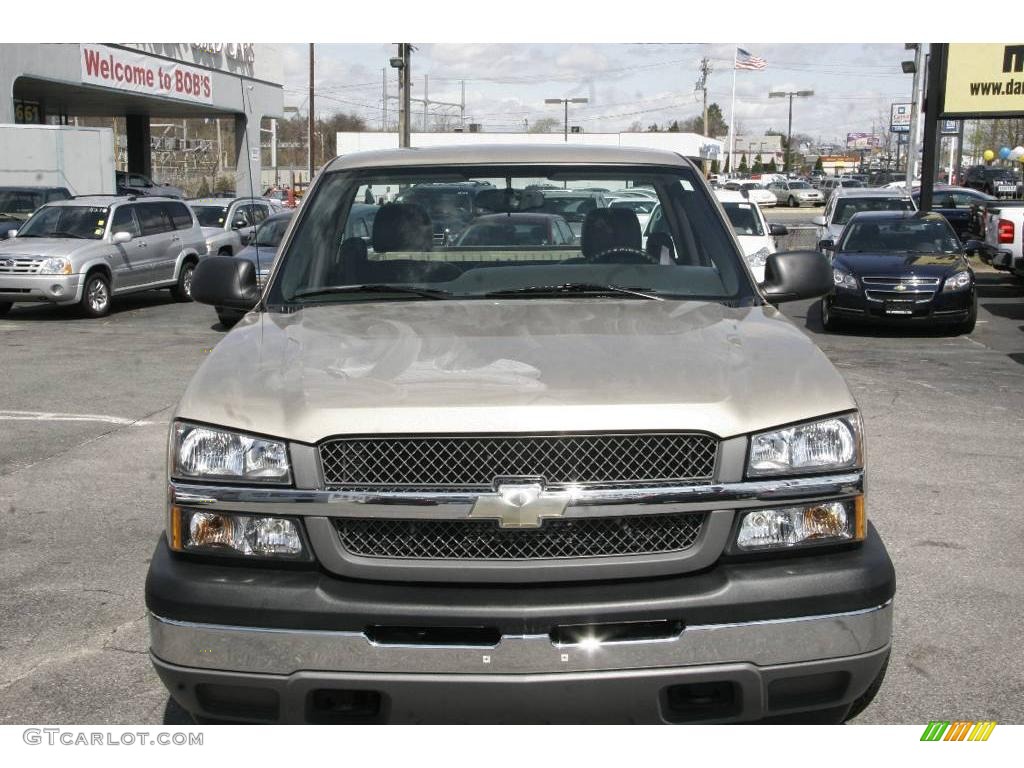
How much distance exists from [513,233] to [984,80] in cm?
2030

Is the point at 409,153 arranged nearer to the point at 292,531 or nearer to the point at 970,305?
the point at 292,531

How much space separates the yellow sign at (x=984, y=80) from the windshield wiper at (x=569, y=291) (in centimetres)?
2036

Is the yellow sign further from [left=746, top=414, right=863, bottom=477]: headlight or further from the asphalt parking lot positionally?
[left=746, top=414, right=863, bottom=477]: headlight

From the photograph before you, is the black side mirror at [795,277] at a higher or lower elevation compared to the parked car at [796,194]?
higher

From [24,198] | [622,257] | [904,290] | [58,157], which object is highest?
[58,157]

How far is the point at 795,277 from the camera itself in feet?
15.2

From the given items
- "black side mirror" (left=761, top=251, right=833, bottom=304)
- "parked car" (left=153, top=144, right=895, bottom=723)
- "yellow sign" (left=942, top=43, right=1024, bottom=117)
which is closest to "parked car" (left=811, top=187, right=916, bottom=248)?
"yellow sign" (left=942, top=43, right=1024, bottom=117)

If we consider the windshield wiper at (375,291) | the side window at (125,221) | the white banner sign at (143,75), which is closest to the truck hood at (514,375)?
the windshield wiper at (375,291)

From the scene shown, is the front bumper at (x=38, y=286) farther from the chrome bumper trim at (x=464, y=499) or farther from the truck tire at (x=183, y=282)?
the chrome bumper trim at (x=464, y=499)

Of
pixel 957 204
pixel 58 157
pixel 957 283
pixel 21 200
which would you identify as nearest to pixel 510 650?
pixel 957 283

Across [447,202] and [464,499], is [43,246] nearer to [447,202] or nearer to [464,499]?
[447,202]

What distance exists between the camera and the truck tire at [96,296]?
1714 cm

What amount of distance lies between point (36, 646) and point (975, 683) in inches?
138
